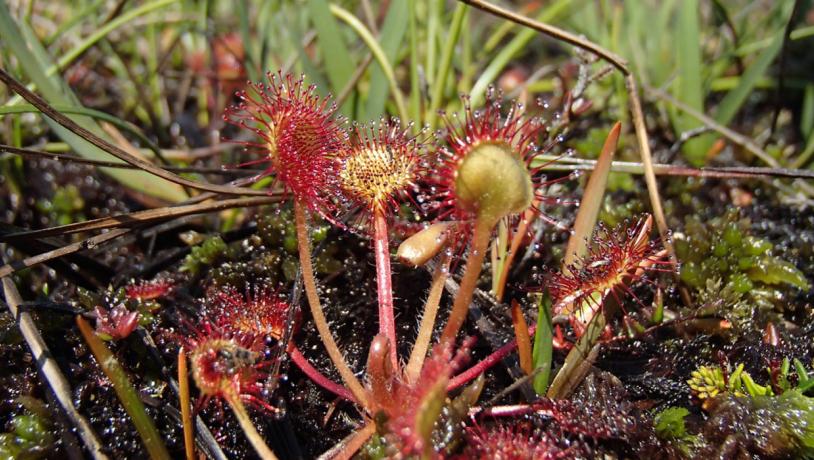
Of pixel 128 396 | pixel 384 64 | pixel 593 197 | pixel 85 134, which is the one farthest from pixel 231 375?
pixel 384 64

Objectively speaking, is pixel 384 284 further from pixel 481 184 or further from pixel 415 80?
pixel 415 80

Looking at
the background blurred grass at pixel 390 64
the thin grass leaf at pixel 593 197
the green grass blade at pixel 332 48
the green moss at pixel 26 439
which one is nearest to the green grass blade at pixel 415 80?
the background blurred grass at pixel 390 64

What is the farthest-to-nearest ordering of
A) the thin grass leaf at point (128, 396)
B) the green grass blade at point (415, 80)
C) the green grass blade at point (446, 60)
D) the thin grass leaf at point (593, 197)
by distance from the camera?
1. the green grass blade at point (415, 80)
2. the green grass blade at point (446, 60)
3. the thin grass leaf at point (593, 197)
4. the thin grass leaf at point (128, 396)

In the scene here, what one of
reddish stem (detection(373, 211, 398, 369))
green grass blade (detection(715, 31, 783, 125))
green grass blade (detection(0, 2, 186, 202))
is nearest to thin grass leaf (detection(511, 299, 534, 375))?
reddish stem (detection(373, 211, 398, 369))

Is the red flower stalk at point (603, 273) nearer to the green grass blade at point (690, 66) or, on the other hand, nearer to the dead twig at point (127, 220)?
the dead twig at point (127, 220)

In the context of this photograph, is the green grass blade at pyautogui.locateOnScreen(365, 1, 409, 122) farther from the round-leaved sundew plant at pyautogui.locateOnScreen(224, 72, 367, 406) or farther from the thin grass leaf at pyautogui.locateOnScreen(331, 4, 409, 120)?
the round-leaved sundew plant at pyautogui.locateOnScreen(224, 72, 367, 406)
